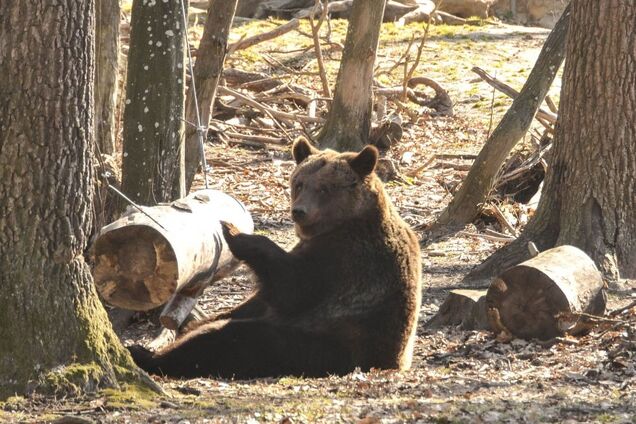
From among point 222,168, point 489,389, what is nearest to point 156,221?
point 489,389

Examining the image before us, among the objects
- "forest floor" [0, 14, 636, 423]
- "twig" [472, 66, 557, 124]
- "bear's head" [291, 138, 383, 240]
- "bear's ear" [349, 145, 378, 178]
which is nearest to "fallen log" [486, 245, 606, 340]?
"forest floor" [0, 14, 636, 423]

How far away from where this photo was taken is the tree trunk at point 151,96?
877cm

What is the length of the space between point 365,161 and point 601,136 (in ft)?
8.93

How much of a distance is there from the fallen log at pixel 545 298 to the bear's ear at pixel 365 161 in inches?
57.2

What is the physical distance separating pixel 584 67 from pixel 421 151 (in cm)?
Result: 700

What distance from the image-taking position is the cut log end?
6953mm

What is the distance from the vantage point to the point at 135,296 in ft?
23.6

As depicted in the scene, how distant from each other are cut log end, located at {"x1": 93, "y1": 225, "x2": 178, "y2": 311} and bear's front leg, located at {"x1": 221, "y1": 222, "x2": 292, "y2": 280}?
106 cm

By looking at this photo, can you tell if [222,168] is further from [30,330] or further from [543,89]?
[30,330]

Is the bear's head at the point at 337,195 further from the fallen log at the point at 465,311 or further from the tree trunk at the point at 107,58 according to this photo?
the tree trunk at the point at 107,58

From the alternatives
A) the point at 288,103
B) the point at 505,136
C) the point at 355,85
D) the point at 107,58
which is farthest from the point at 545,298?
the point at 288,103

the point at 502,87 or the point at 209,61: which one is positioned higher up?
the point at 209,61

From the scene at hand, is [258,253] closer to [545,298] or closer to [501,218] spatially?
[545,298]

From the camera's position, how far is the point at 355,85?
1555 cm
